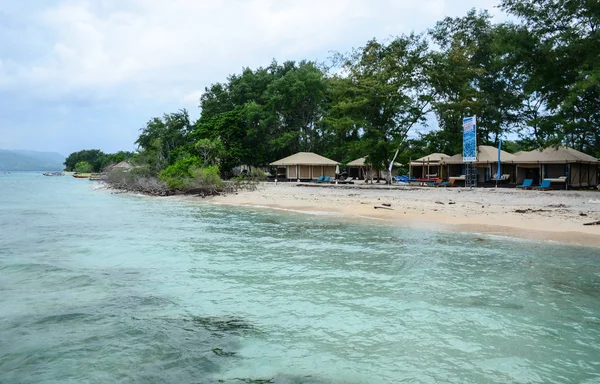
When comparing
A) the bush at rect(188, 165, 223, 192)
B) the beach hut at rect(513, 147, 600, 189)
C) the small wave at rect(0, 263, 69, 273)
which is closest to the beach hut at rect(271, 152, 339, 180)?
the bush at rect(188, 165, 223, 192)

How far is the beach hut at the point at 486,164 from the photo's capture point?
28531mm

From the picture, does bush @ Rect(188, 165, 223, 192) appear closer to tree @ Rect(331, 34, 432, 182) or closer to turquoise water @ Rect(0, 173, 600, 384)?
tree @ Rect(331, 34, 432, 182)

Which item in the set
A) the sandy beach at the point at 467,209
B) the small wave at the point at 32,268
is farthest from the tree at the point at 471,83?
the small wave at the point at 32,268

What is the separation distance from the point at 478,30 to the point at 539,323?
34081mm

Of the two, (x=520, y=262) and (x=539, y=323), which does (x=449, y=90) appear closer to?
(x=520, y=262)

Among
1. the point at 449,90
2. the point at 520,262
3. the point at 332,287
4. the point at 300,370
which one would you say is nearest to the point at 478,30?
the point at 449,90

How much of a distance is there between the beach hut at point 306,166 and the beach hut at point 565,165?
1631 centimetres

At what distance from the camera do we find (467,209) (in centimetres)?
1586

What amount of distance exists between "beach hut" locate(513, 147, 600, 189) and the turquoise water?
17220mm

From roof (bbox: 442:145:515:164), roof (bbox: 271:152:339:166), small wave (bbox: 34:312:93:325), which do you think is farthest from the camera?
roof (bbox: 271:152:339:166)

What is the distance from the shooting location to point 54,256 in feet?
31.5

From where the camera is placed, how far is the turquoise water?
4.17 metres

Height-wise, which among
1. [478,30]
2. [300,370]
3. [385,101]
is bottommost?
[300,370]

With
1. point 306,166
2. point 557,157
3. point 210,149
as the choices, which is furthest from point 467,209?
point 210,149
